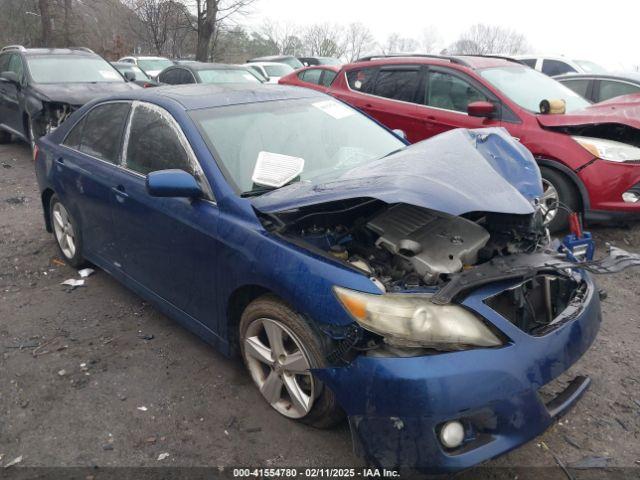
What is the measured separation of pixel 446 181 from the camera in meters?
2.28

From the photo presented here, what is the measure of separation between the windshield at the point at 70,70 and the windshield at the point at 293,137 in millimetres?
6447

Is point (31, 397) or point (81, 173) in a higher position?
point (81, 173)

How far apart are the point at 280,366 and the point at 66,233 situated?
9.41 feet

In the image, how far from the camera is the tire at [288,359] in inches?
93.2

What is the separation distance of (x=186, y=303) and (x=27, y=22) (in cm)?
3623

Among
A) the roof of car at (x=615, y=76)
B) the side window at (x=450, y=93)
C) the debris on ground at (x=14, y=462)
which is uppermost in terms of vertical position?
the roof of car at (x=615, y=76)

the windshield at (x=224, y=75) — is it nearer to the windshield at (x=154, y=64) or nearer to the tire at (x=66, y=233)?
the tire at (x=66, y=233)

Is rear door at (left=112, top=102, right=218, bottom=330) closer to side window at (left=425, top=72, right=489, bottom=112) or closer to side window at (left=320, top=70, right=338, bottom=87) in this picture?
side window at (left=425, top=72, right=489, bottom=112)

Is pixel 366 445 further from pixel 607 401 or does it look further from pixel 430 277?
pixel 607 401

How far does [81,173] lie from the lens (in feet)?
12.9

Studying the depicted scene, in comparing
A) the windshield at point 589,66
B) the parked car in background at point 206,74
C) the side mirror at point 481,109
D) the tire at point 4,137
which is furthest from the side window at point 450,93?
the tire at point 4,137

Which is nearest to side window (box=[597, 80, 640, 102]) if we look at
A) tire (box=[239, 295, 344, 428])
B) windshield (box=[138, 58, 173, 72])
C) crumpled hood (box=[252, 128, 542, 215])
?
crumpled hood (box=[252, 128, 542, 215])

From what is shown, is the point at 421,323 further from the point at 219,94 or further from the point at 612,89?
the point at 612,89

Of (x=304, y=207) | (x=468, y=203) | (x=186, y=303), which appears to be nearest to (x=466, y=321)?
(x=468, y=203)
